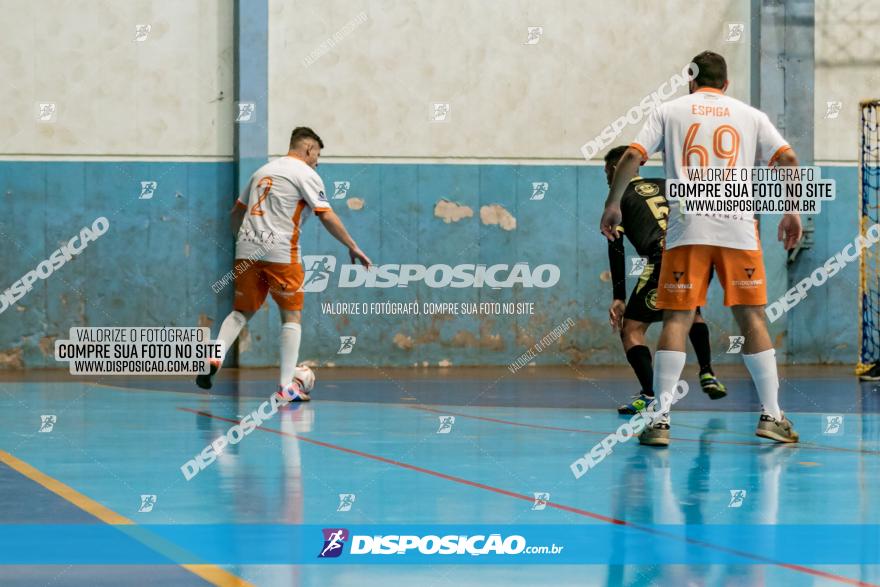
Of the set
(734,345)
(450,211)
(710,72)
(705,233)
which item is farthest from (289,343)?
(734,345)

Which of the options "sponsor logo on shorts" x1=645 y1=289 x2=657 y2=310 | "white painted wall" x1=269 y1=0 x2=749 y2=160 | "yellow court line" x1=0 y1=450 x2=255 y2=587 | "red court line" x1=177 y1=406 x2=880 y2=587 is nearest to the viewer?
"yellow court line" x1=0 y1=450 x2=255 y2=587

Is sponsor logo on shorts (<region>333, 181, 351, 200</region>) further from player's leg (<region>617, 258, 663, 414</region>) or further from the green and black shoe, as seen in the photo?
player's leg (<region>617, 258, 663, 414</region>)

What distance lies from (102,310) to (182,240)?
120cm

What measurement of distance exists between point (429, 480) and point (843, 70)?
1246 cm

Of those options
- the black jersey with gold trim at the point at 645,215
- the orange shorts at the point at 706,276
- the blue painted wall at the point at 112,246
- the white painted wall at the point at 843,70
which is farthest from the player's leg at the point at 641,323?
the white painted wall at the point at 843,70

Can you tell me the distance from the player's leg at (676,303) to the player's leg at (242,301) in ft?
13.3

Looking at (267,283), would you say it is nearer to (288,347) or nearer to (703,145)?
(288,347)

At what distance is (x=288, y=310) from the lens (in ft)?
35.3

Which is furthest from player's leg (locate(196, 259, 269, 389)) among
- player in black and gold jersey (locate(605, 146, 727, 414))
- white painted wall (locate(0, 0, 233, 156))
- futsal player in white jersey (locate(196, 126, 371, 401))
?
white painted wall (locate(0, 0, 233, 156))

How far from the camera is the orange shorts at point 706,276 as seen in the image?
754cm

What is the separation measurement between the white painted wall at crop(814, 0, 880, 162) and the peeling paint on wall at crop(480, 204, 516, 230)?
155 inches

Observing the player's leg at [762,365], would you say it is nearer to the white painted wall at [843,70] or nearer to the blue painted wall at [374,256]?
the blue painted wall at [374,256]

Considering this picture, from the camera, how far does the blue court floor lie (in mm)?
4328

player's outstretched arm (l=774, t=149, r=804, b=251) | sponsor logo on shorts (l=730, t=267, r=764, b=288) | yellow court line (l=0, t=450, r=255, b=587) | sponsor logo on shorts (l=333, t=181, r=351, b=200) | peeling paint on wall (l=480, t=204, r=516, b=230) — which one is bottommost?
yellow court line (l=0, t=450, r=255, b=587)
